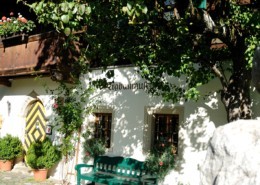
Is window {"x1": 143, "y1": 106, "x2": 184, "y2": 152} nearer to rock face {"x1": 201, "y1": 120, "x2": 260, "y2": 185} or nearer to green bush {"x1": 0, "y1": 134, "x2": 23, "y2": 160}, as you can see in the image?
rock face {"x1": 201, "y1": 120, "x2": 260, "y2": 185}

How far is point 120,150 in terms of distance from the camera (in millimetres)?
8547

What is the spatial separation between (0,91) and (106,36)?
7.34 m

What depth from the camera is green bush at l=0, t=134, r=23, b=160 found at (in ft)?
34.6

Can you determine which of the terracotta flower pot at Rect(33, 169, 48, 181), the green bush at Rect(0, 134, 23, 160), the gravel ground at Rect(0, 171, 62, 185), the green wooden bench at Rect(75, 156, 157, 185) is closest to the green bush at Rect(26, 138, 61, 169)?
the terracotta flower pot at Rect(33, 169, 48, 181)

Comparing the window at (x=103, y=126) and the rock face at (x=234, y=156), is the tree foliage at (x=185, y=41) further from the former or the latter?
the window at (x=103, y=126)

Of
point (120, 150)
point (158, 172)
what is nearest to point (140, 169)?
point (158, 172)

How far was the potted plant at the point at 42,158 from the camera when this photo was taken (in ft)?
30.2

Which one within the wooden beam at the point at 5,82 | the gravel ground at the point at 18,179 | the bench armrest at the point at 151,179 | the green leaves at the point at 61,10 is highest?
the wooden beam at the point at 5,82

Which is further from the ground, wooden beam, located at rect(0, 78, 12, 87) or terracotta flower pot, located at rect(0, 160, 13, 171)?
wooden beam, located at rect(0, 78, 12, 87)

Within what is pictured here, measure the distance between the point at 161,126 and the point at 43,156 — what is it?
10.9 ft

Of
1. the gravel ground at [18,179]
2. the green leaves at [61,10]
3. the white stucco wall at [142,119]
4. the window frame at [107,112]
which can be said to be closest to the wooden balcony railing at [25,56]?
the white stucco wall at [142,119]

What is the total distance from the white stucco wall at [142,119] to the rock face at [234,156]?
3481 millimetres

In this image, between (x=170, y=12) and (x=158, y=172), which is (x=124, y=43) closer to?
(x=170, y=12)

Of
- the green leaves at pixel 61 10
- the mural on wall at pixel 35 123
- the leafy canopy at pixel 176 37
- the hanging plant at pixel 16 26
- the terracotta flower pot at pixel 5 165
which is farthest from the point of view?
the mural on wall at pixel 35 123
